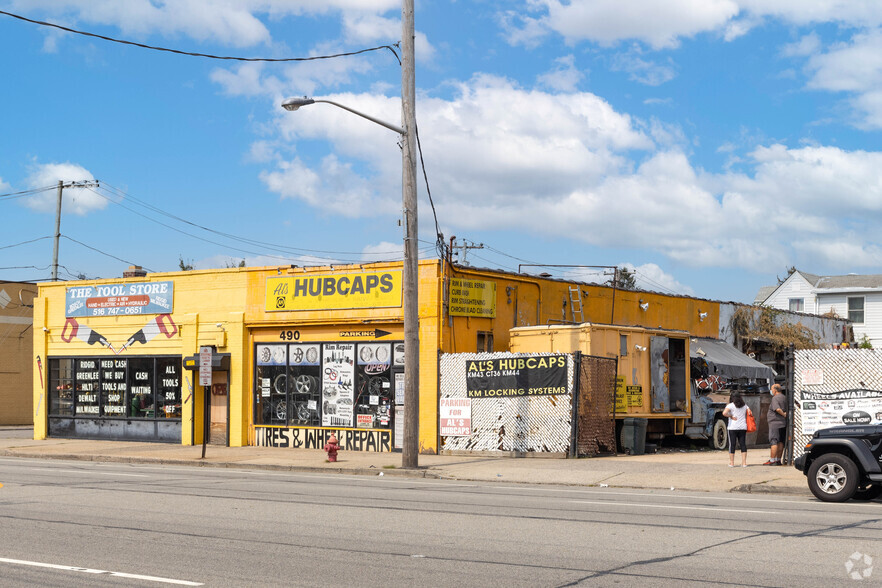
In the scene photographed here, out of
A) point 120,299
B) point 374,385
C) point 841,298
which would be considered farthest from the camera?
point 841,298

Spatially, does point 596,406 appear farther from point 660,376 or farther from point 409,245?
point 409,245

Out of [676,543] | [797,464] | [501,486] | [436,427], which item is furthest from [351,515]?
[436,427]

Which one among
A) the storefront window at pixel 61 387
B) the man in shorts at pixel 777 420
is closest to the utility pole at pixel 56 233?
the storefront window at pixel 61 387

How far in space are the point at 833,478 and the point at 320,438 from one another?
1448cm

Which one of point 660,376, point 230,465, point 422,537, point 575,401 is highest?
point 660,376

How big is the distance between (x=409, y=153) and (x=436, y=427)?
23.1 feet

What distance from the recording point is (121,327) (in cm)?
2905

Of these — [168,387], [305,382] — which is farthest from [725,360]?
[168,387]

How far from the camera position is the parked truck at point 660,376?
74.5ft

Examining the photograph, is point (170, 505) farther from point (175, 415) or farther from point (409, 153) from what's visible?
point (175, 415)

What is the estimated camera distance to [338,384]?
25.0 meters

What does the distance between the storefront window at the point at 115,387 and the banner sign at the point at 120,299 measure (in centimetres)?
147

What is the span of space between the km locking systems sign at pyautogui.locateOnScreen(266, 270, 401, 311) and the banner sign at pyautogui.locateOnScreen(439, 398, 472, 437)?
2886 millimetres

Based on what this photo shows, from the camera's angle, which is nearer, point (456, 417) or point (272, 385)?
point (456, 417)
